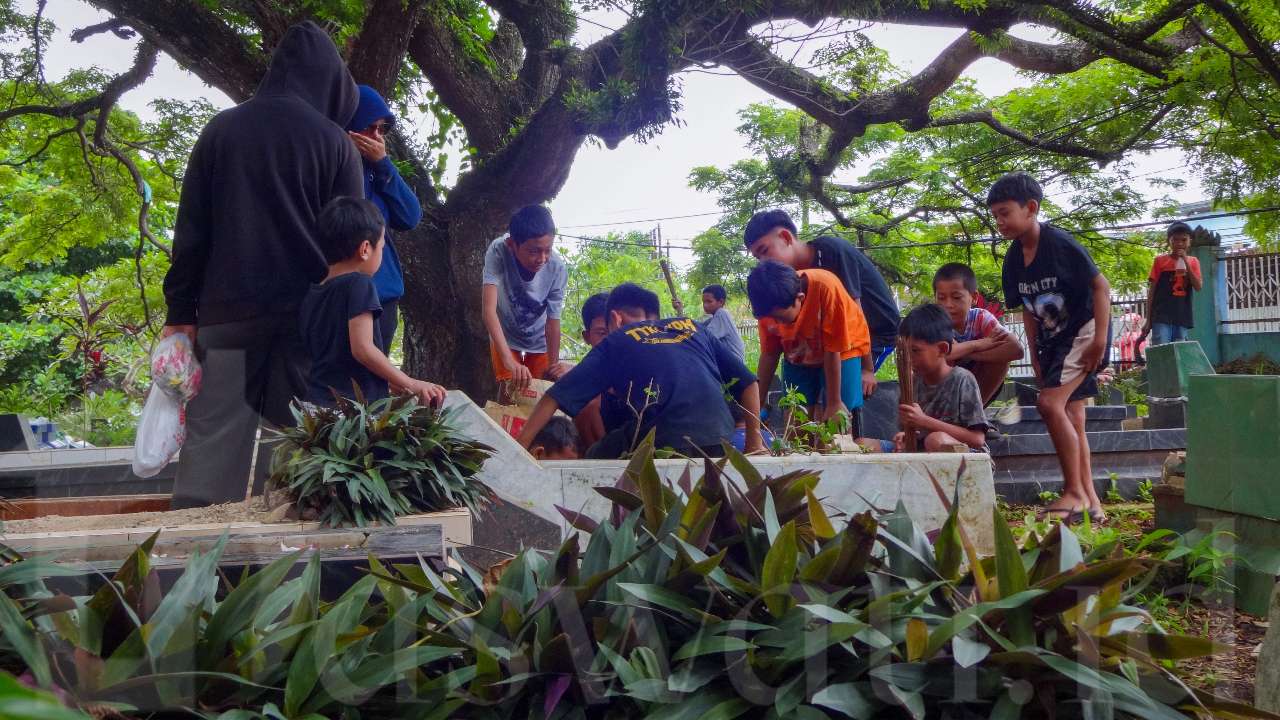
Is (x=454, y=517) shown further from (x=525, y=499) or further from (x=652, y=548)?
(x=652, y=548)

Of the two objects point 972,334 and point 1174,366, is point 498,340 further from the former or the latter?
point 1174,366

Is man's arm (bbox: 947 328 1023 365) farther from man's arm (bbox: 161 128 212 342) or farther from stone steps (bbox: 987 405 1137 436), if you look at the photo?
man's arm (bbox: 161 128 212 342)

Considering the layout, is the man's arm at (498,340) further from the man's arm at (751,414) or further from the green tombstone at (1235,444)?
the green tombstone at (1235,444)

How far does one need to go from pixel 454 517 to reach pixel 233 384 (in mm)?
1187

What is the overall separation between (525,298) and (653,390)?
211cm

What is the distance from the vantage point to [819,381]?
4.89 m

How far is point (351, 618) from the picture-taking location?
1126 millimetres

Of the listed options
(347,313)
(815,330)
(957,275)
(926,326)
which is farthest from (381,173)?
(957,275)

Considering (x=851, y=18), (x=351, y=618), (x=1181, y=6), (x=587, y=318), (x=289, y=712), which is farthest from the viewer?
(x=1181, y=6)

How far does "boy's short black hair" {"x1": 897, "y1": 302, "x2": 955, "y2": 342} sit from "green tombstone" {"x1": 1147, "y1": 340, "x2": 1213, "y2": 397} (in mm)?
4420

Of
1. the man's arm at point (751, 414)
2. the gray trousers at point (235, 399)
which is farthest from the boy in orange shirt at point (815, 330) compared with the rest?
the gray trousers at point (235, 399)

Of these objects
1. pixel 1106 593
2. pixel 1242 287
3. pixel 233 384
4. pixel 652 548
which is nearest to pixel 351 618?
pixel 652 548

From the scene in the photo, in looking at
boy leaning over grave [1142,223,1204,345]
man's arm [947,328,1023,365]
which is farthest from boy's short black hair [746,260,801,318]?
boy leaning over grave [1142,223,1204,345]

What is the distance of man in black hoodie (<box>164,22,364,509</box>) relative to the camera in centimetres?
313
